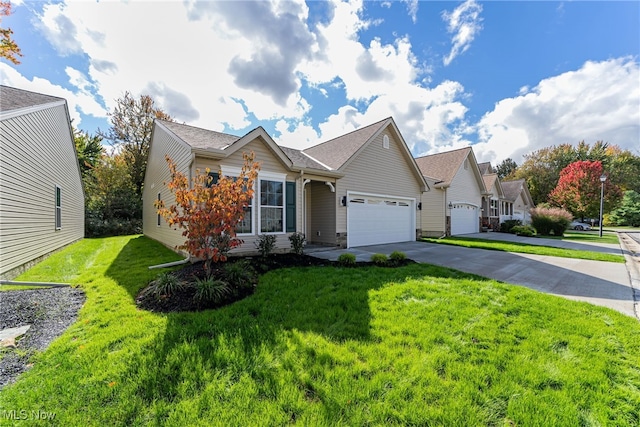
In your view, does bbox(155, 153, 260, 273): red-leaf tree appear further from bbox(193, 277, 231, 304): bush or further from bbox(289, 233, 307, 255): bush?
bbox(289, 233, 307, 255): bush

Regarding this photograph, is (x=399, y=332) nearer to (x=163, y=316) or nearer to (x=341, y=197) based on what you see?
(x=163, y=316)

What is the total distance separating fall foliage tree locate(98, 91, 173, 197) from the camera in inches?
942

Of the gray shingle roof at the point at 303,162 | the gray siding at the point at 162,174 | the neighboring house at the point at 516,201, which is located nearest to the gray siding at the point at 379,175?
the gray shingle roof at the point at 303,162

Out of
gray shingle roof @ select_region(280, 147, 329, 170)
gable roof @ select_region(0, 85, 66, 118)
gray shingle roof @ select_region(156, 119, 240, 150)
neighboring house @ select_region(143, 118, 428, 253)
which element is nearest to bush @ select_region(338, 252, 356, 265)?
neighboring house @ select_region(143, 118, 428, 253)

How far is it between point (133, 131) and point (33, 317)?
2607 centimetres

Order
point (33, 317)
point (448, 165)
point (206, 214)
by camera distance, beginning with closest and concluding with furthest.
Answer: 1. point (33, 317)
2. point (206, 214)
3. point (448, 165)

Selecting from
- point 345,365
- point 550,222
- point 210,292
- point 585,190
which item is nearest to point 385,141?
point 210,292

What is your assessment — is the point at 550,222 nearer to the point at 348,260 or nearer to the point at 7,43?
the point at 348,260

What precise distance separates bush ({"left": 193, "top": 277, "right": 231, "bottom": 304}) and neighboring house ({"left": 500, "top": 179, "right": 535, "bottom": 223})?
28882 mm

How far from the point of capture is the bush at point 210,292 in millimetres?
4605

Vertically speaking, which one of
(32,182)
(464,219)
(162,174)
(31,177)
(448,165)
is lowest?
(464,219)

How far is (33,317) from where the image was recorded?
4.15m

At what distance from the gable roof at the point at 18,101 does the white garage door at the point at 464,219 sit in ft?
66.9

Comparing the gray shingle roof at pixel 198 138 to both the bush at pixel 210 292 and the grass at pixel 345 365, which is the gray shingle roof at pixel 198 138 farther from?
the grass at pixel 345 365
